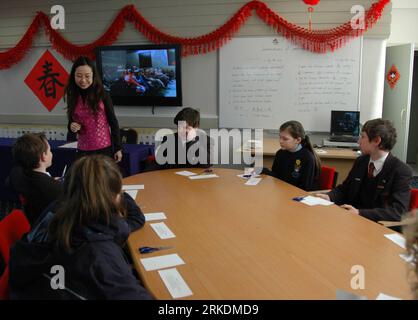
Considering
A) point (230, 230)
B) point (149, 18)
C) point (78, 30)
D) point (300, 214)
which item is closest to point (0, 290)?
point (230, 230)

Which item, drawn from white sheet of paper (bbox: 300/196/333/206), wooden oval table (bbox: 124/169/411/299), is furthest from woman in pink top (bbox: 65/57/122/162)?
white sheet of paper (bbox: 300/196/333/206)

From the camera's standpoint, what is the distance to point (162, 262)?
153cm

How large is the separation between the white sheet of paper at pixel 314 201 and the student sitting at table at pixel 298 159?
1.86 ft

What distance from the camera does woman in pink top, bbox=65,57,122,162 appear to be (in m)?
3.09

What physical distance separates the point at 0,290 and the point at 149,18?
→ 13.7ft

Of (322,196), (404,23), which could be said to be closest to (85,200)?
(322,196)

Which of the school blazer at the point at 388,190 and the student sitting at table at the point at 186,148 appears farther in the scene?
the student sitting at table at the point at 186,148

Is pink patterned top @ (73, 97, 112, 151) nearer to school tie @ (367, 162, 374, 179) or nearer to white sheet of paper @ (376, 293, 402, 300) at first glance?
school tie @ (367, 162, 374, 179)

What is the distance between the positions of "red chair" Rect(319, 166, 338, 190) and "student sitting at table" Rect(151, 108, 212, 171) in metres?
0.96

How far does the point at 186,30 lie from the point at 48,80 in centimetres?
216

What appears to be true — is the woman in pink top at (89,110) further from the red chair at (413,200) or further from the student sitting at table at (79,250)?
the red chair at (413,200)

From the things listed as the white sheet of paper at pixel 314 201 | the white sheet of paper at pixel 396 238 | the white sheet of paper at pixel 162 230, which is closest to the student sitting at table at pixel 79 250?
the white sheet of paper at pixel 162 230

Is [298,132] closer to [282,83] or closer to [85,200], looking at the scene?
[282,83]

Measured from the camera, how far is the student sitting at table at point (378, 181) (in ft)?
7.56
